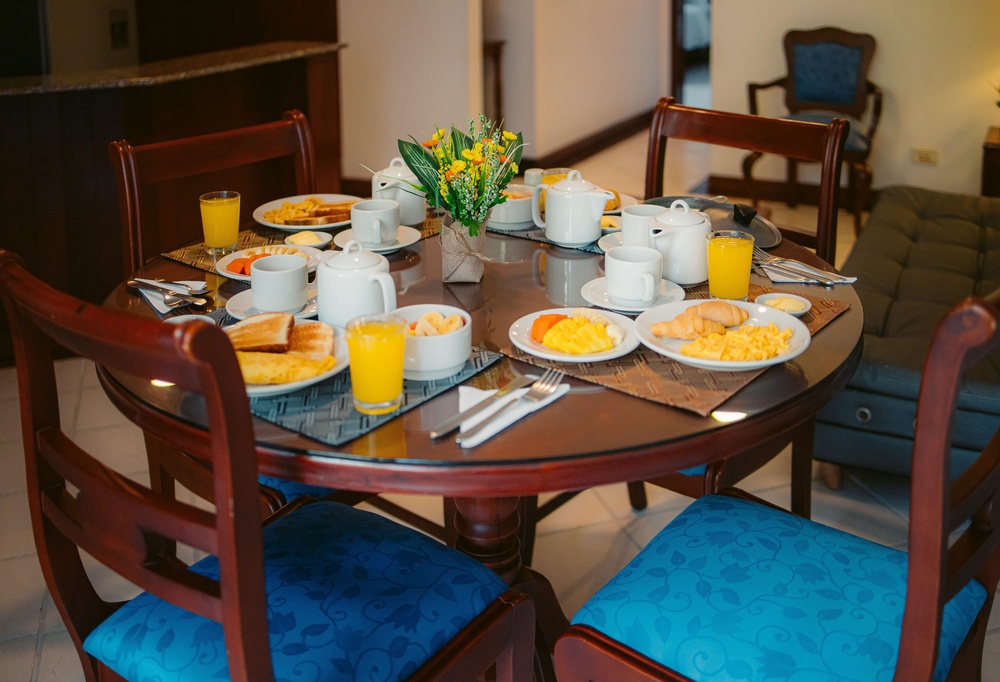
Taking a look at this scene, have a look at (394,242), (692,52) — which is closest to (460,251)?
(394,242)

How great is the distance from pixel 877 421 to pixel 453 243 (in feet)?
4.34

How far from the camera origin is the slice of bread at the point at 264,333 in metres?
1.34

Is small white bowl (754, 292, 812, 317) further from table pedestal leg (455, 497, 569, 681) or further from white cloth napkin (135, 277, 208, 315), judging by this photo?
white cloth napkin (135, 277, 208, 315)

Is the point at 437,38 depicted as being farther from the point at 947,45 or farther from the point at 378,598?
the point at 378,598

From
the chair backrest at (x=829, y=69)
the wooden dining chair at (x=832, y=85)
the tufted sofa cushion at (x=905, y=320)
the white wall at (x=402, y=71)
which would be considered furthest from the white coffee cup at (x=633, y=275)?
the chair backrest at (x=829, y=69)

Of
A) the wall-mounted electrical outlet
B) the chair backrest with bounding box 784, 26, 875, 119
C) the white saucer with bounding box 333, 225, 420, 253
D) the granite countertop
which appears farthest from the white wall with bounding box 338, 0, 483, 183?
the white saucer with bounding box 333, 225, 420, 253

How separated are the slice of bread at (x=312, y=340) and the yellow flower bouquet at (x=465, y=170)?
340mm

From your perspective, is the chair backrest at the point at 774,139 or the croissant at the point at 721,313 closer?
the croissant at the point at 721,313

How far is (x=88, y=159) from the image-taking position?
344 centimetres

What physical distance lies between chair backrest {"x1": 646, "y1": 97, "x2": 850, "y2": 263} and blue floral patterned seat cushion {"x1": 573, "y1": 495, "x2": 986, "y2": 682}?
87 centimetres

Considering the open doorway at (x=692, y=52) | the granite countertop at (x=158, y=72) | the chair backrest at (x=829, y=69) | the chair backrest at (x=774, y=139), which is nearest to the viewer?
the chair backrest at (x=774, y=139)

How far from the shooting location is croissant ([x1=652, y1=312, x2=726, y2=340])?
1.42m

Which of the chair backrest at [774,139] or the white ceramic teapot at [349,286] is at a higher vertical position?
the chair backrest at [774,139]

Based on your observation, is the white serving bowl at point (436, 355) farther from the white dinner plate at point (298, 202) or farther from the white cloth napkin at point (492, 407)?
the white dinner plate at point (298, 202)
